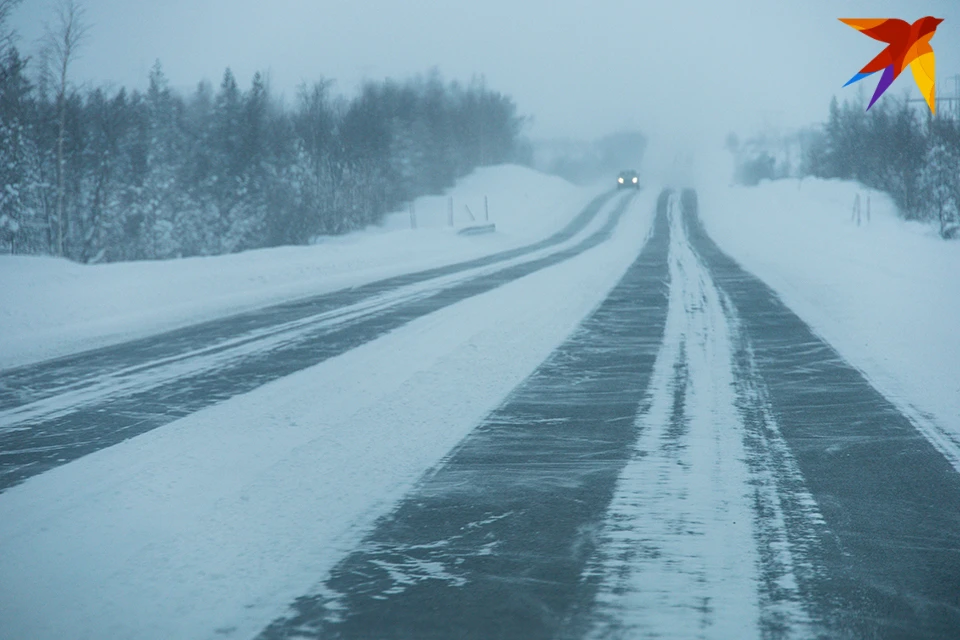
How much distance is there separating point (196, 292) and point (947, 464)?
1212cm

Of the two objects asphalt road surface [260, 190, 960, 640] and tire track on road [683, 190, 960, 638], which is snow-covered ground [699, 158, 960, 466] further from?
asphalt road surface [260, 190, 960, 640]

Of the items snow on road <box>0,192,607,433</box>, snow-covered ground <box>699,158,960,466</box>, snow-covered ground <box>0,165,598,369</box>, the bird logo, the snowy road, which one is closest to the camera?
the bird logo

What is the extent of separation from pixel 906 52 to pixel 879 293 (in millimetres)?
7934

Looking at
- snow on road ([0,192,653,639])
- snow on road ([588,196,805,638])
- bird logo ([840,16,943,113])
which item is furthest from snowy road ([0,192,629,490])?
bird logo ([840,16,943,113])

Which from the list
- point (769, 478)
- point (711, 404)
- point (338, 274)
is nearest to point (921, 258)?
point (338, 274)

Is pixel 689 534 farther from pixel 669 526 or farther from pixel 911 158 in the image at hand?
pixel 911 158

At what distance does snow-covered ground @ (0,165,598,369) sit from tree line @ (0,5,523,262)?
20678mm

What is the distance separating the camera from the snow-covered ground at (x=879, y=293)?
6526 mm

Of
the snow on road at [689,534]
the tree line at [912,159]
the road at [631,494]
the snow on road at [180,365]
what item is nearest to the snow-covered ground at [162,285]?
the snow on road at [180,365]

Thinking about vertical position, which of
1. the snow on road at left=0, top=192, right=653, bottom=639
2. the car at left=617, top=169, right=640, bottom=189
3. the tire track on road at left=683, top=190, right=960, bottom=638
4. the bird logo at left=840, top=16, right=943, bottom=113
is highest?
the car at left=617, top=169, right=640, bottom=189

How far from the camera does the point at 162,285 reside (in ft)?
47.0

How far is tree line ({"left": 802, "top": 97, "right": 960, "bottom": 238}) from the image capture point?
27.5 metres

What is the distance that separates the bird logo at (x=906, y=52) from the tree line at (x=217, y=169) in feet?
119

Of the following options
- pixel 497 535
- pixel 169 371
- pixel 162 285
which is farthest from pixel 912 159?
pixel 497 535
